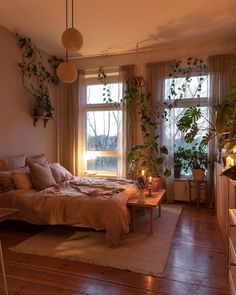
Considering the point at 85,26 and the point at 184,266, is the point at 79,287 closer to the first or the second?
the point at 184,266

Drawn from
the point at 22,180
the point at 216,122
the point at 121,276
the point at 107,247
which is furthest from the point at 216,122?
the point at 22,180

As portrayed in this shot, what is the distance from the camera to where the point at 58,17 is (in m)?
3.72

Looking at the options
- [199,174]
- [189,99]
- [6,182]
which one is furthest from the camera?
[189,99]

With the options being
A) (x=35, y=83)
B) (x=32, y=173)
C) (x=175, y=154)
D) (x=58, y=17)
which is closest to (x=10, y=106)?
(x=35, y=83)

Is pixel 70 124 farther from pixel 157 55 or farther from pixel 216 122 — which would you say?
pixel 216 122

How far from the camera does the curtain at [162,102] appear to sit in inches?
192

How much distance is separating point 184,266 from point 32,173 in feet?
8.04

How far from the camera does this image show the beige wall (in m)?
4.06

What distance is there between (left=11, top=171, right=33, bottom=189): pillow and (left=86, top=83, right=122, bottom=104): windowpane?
2482 millimetres

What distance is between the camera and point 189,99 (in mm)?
4855

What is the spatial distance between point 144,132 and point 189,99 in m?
1.08

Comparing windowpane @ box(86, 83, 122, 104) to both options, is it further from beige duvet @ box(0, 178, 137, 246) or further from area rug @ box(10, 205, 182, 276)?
area rug @ box(10, 205, 182, 276)

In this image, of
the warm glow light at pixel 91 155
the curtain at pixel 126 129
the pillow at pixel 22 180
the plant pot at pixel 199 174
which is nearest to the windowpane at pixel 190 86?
the curtain at pixel 126 129

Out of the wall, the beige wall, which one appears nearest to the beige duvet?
the beige wall
